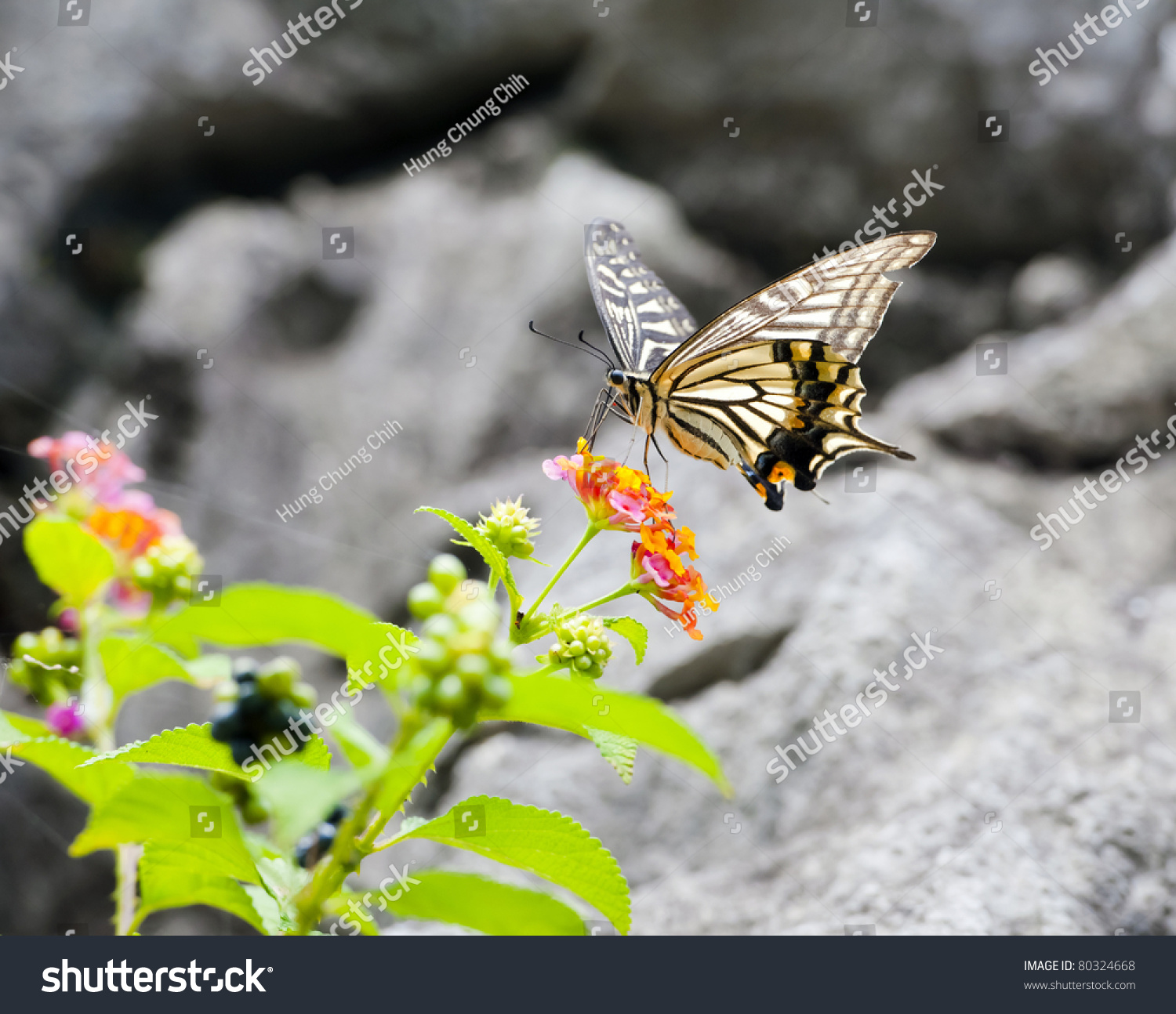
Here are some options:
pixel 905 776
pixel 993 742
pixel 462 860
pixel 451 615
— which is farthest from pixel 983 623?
pixel 451 615

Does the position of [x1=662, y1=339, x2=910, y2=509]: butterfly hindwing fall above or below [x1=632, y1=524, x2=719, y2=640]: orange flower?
above

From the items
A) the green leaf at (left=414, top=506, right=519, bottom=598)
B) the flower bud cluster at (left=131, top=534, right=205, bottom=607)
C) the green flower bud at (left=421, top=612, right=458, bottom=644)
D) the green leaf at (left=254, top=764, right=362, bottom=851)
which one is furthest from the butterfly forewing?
the green leaf at (left=254, top=764, right=362, bottom=851)

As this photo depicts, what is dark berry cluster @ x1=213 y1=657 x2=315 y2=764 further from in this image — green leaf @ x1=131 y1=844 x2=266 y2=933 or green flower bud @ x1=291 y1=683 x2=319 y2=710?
green leaf @ x1=131 y1=844 x2=266 y2=933

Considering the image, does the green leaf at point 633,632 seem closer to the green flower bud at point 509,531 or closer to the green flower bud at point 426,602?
the green flower bud at point 509,531

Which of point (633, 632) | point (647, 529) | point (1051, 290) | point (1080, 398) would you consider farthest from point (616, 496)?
point (1051, 290)

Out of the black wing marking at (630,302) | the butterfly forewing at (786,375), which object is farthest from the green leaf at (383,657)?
the black wing marking at (630,302)

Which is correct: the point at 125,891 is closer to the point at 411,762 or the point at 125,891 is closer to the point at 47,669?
the point at 47,669
